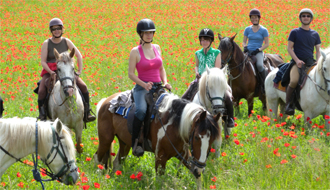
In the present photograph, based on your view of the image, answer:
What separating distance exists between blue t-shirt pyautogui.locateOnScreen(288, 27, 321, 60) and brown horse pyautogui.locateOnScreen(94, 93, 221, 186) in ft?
13.0

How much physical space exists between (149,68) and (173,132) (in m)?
1.18

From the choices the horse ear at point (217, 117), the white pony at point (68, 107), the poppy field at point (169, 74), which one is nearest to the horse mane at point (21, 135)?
the poppy field at point (169, 74)

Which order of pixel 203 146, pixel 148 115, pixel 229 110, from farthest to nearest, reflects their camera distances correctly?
pixel 229 110 → pixel 148 115 → pixel 203 146

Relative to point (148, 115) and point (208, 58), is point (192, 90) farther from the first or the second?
point (148, 115)

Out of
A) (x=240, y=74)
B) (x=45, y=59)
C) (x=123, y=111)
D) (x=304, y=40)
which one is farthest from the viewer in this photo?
(x=240, y=74)

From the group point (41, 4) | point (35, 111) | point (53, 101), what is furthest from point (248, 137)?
point (41, 4)

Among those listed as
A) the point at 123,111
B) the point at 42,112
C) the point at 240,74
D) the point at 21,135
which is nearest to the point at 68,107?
the point at 42,112

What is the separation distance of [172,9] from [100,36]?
939 centimetres

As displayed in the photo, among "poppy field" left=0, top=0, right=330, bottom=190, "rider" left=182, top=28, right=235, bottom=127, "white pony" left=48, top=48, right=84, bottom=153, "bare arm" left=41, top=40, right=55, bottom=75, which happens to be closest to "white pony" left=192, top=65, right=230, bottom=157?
"poppy field" left=0, top=0, right=330, bottom=190

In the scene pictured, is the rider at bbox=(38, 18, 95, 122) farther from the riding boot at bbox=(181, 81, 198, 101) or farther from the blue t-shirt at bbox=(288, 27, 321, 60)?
the blue t-shirt at bbox=(288, 27, 321, 60)

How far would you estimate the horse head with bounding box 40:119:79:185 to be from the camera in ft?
13.8

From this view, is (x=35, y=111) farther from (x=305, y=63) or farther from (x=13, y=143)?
(x=305, y=63)

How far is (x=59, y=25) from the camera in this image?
7.26m

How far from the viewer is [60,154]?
4.24 meters
